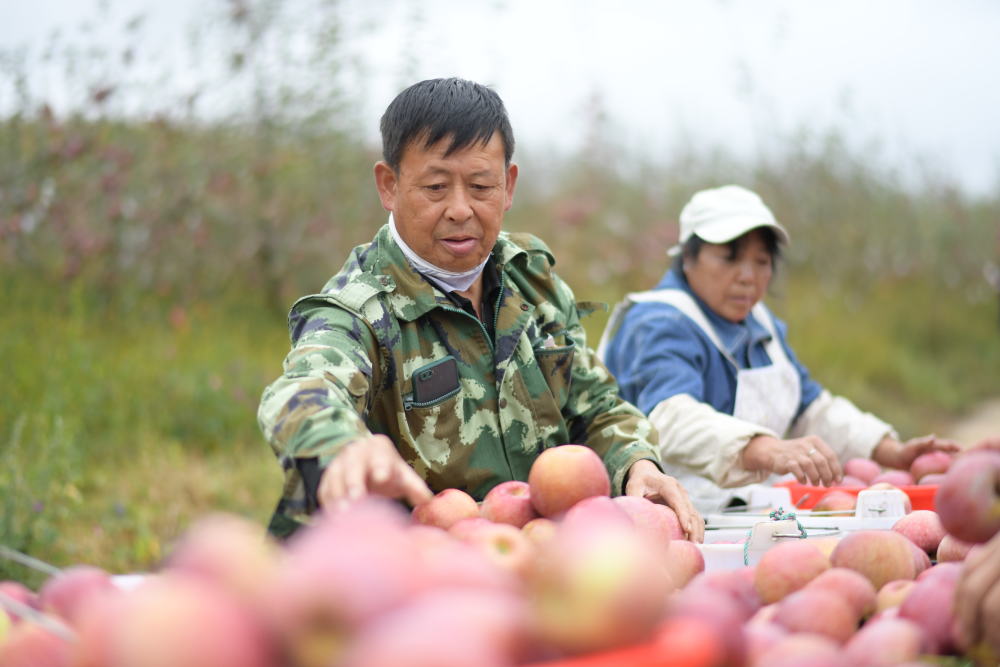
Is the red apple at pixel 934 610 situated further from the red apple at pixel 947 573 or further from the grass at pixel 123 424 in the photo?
the grass at pixel 123 424

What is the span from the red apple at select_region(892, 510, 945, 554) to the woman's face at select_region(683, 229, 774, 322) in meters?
1.56

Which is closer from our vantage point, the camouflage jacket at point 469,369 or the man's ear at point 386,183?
the camouflage jacket at point 469,369

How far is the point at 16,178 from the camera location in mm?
5648

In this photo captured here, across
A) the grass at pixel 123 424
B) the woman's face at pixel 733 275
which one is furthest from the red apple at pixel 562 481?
the grass at pixel 123 424

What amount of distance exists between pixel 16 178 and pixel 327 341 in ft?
13.9

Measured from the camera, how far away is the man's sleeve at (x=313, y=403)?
169cm

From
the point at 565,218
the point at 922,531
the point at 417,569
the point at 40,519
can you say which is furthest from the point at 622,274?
the point at 417,569

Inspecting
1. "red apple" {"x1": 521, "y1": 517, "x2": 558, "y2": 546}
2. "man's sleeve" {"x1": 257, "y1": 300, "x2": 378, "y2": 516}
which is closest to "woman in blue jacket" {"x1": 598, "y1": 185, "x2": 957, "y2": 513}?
"red apple" {"x1": 521, "y1": 517, "x2": 558, "y2": 546}

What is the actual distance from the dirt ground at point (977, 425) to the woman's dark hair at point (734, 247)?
11.5 ft

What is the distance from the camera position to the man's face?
251 cm

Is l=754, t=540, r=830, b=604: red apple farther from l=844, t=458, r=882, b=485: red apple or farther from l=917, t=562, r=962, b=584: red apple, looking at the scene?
l=844, t=458, r=882, b=485: red apple

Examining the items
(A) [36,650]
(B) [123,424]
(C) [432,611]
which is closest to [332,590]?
(C) [432,611]

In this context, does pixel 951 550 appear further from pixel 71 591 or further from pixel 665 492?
pixel 71 591

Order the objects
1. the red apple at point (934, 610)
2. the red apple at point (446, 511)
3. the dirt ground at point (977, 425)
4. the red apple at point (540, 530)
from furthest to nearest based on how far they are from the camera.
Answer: the dirt ground at point (977, 425)
the red apple at point (446, 511)
the red apple at point (540, 530)
the red apple at point (934, 610)
